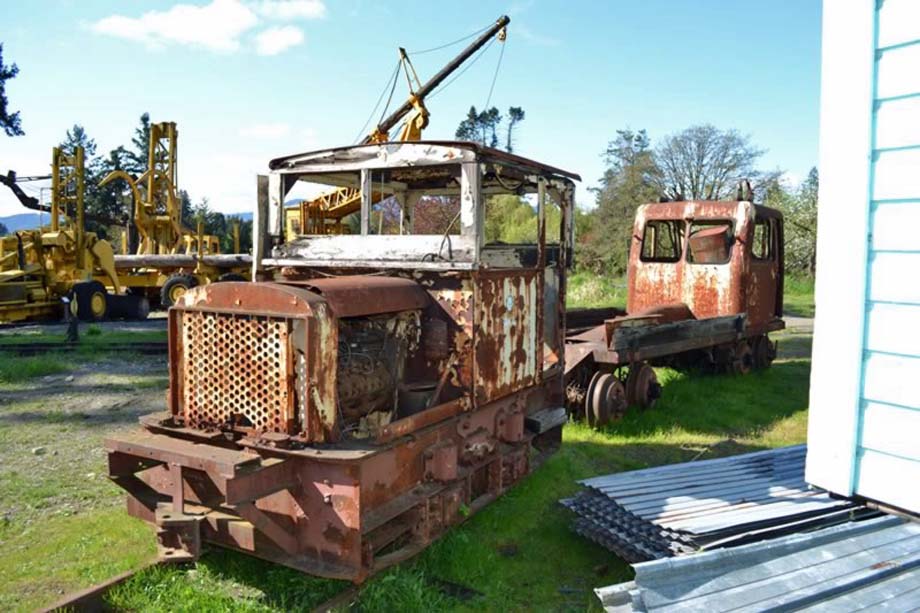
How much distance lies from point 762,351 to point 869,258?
7683 mm

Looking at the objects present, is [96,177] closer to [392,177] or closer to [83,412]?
[83,412]

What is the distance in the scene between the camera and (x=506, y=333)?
4973 mm

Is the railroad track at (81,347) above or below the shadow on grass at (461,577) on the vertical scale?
above

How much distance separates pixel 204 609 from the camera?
3.54 metres

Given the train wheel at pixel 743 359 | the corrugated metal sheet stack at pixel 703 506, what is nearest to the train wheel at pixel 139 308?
the train wheel at pixel 743 359

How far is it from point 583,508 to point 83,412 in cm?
590

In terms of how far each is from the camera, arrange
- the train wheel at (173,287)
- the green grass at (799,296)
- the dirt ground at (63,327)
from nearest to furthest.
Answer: the dirt ground at (63,327), the train wheel at (173,287), the green grass at (799,296)

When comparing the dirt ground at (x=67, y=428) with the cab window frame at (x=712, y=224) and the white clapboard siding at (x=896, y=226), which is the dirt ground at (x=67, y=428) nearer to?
the white clapboard siding at (x=896, y=226)

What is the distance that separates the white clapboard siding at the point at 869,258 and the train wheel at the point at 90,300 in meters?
16.3

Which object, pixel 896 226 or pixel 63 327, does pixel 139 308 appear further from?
pixel 896 226

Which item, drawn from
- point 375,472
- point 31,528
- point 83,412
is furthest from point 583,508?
point 83,412

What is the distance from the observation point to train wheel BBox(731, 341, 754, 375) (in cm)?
1001

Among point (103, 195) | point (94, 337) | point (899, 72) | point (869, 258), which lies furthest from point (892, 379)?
point (103, 195)

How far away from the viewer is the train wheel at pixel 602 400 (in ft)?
23.0
